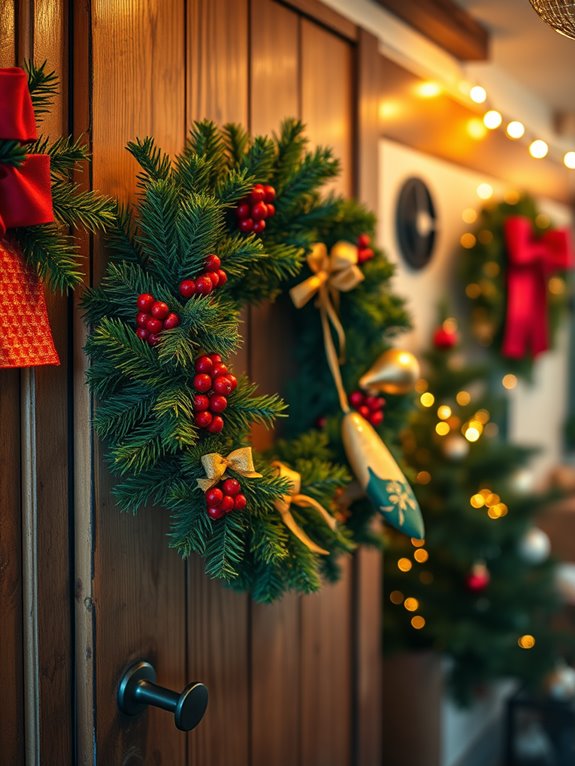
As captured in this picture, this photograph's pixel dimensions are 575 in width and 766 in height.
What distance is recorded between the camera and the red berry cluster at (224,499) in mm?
1007

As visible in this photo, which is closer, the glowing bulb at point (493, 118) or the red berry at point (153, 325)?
the red berry at point (153, 325)

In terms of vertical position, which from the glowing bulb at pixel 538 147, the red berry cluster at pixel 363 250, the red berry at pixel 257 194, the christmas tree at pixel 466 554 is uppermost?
the glowing bulb at pixel 538 147

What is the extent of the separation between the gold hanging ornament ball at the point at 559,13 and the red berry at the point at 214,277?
0.58 metres

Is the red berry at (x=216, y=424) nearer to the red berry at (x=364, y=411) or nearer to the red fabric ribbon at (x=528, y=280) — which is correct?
the red berry at (x=364, y=411)

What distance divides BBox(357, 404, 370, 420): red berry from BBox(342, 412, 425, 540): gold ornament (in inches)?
2.8

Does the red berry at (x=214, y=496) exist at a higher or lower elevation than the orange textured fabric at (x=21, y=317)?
lower

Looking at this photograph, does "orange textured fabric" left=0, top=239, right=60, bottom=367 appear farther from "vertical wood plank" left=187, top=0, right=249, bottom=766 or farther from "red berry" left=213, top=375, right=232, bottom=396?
"vertical wood plank" left=187, top=0, right=249, bottom=766

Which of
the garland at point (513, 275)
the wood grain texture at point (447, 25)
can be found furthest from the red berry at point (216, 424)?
the garland at point (513, 275)

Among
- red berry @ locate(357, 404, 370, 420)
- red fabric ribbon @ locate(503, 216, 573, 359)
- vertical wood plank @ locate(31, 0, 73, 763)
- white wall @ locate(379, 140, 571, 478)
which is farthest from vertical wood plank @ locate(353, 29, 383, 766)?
red fabric ribbon @ locate(503, 216, 573, 359)

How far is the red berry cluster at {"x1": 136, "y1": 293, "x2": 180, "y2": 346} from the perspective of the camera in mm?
1008

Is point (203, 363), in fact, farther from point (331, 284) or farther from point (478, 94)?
point (478, 94)

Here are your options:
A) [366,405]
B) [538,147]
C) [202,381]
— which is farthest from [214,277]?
[538,147]

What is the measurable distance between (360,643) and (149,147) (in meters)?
1.11

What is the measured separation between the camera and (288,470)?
1.21 metres
